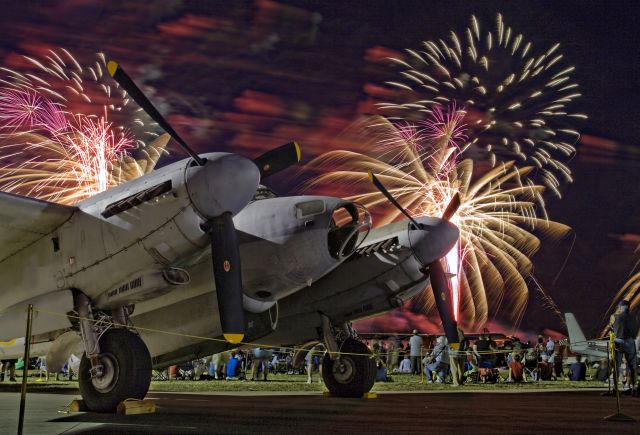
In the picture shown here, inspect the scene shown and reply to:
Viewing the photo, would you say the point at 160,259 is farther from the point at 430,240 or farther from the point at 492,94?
the point at 492,94

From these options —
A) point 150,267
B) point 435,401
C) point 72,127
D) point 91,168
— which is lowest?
point 435,401

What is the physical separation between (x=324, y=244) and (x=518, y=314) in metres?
39.1

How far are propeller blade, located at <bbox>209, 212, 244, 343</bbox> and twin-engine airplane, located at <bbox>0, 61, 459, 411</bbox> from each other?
0.02 metres

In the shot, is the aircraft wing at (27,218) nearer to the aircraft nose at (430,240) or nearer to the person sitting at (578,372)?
the aircraft nose at (430,240)

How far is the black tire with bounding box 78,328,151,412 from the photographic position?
1030cm

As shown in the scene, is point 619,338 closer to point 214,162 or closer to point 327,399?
point 327,399

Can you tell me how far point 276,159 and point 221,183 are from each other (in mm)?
2192

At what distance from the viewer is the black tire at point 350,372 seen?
50.0ft

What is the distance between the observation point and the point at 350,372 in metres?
15.4

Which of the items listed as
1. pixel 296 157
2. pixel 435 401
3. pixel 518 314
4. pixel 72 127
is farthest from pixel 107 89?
pixel 518 314

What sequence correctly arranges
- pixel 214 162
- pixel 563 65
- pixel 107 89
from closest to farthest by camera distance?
pixel 214 162
pixel 107 89
pixel 563 65

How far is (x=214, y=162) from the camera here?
33.8 ft

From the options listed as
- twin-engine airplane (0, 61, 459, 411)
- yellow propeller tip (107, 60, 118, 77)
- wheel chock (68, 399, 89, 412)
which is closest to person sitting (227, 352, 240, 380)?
twin-engine airplane (0, 61, 459, 411)

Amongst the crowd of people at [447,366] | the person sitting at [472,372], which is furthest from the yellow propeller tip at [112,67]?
the person sitting at [472,372]
